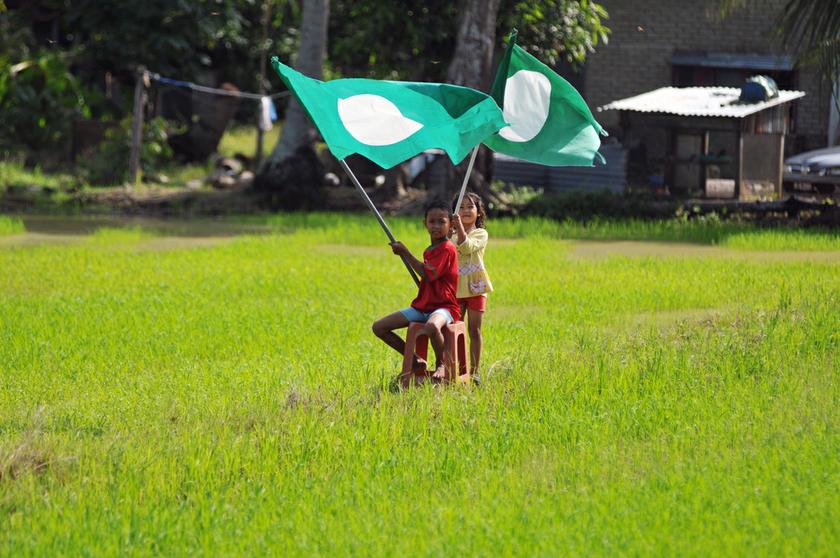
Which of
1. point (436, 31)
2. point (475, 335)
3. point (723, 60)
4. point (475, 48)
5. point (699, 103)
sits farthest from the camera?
point (723, 60)

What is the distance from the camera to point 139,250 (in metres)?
15.8

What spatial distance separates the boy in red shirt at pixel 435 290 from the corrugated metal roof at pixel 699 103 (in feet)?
41.2

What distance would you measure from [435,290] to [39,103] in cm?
1899

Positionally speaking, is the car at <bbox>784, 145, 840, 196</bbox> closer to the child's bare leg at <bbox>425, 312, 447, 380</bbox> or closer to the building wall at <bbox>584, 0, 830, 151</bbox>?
the building wall at <bbox>584, 0, 830, 151</bbox>

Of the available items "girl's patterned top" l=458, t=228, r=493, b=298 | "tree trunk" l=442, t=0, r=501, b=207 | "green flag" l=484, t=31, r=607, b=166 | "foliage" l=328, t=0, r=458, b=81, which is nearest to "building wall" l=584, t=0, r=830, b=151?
"foliage" l=328, t=0, r=458, b=81

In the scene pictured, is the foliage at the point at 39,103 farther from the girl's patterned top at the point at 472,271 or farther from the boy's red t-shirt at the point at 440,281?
the boy's red t-shirt at the point at 440,281

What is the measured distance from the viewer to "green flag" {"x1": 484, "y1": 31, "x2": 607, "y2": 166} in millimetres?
A: 8539

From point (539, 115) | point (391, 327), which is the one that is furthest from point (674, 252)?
point (391, 327)

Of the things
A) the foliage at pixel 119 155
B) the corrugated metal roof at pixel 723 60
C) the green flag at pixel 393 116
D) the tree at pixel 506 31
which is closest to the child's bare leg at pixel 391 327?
the green flag at pixel 393 116

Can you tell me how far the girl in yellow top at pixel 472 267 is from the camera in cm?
796

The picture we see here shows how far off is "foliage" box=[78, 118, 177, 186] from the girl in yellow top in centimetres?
1667

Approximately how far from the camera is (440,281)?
25.3 feet

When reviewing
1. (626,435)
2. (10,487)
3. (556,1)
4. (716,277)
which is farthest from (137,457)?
(556,1)

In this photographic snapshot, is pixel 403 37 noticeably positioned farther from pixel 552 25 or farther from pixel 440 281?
pixel 440 281
